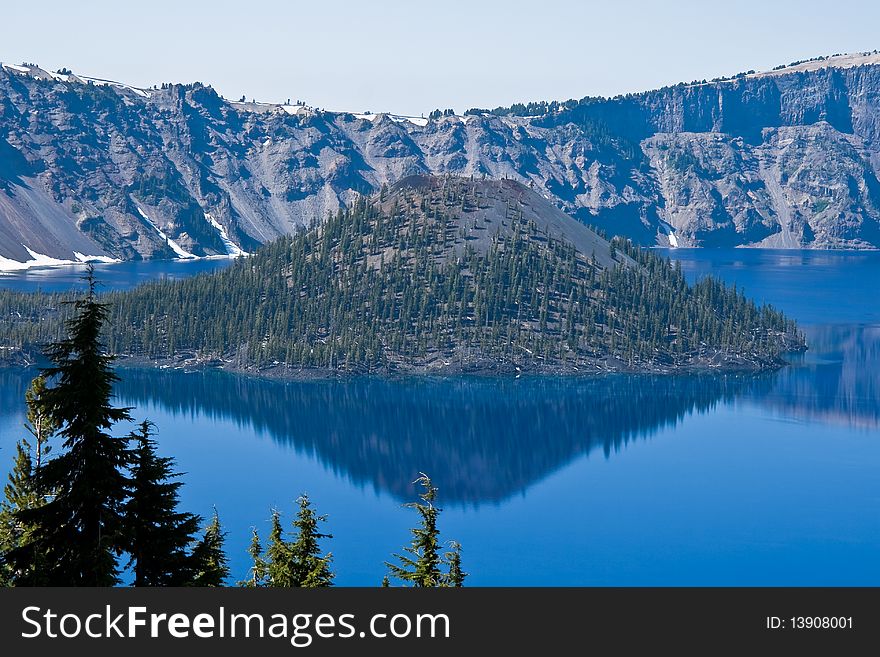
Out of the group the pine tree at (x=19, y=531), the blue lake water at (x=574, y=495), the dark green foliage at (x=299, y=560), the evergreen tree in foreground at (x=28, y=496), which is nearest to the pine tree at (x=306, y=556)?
the dark green foliage at (x=299, y=560)

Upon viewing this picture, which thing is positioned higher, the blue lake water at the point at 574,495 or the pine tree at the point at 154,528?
the pine tree at the point at 154,528

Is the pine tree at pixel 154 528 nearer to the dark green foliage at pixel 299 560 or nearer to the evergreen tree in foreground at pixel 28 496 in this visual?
the evergreen tree in foreground at pixel 28 496

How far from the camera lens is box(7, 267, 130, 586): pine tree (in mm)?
37594

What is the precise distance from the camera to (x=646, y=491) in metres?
158

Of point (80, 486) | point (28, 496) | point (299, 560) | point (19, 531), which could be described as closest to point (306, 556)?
point (299, 560)

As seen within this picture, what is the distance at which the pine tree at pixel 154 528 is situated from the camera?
41.6 metres

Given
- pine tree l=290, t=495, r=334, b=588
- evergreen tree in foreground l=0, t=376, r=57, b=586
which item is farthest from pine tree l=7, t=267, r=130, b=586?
pine tree l=290, t=495, r=334, b=588

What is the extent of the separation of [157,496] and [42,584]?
5756 millimetres

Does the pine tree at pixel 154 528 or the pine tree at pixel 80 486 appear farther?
the pine tree at pixel 154 528

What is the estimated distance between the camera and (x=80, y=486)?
37500 millimetres

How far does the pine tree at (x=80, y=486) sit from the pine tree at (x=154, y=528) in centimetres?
275
